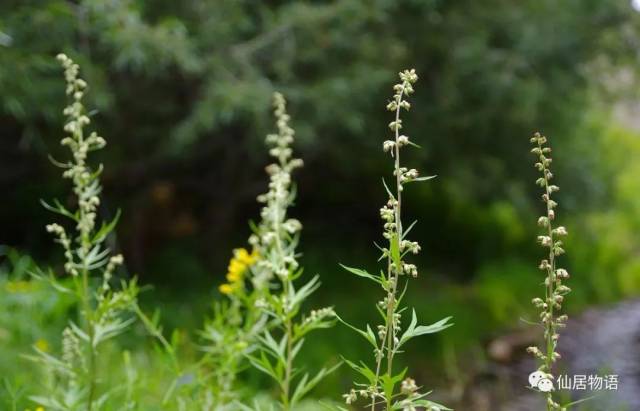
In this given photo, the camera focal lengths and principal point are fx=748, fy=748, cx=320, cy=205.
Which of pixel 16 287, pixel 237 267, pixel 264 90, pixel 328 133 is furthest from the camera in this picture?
pixel 328 133

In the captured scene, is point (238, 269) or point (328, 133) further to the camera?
point (328, 133)

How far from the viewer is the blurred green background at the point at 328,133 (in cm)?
395

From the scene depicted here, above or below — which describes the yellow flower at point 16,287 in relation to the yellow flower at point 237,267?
below

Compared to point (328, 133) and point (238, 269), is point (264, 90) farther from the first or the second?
point (238, 269)

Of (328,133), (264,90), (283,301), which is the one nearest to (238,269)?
(283,301)

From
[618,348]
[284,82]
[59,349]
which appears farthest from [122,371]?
[618,348]

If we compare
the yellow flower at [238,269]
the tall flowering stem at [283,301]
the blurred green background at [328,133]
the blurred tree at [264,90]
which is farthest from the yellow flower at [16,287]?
the tall flowering stem at [283,301]

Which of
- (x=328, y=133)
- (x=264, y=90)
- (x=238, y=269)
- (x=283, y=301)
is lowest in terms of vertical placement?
(x=283, y=301)

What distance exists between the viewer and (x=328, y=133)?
17.1ft

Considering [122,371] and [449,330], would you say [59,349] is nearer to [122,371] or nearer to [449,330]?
[122,371]

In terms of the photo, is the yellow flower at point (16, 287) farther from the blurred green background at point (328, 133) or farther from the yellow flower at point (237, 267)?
the yellow flower at point (237, 267)

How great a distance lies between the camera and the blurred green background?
3.95 m

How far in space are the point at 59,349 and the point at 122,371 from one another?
1.17ft

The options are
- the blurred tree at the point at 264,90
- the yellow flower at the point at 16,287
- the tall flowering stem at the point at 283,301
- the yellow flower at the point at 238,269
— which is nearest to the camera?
the tall flowering stem at the point at 283,301
